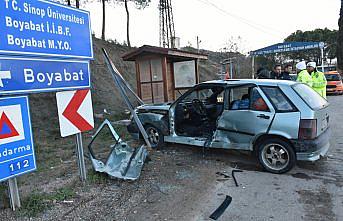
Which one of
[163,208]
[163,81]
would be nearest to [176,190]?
[163,208]

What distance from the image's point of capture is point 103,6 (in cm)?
2372

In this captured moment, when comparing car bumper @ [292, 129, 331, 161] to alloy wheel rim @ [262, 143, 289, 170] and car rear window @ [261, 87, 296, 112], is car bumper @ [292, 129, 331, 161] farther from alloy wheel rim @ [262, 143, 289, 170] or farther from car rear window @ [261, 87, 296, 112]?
car rear window @ [261, 87, 296, 112]

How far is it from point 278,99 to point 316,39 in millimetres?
44821

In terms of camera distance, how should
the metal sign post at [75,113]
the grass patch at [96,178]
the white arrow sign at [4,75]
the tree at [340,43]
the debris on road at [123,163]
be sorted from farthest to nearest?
1. the tree at [340,43]
2. the debris on road at [123,163]
3. the grass patch at [96,178]
4. the metal sign post at [75,113]
5. the white arrow sign at [4,75]

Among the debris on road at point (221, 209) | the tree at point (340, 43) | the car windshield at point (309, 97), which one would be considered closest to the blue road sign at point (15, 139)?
the debris on road at point (221, 209)

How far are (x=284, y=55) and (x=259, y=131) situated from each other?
39.8 m

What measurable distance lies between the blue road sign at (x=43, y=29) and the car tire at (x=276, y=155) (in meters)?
3.46

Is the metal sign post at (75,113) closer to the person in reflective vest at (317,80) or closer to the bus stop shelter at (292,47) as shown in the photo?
the person in reflective vest at (317,80)

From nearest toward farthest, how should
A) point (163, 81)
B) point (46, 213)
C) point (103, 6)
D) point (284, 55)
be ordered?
1. point (46, 213)
2. point (163, 81)
3. point (103, 6)
4. point (284, 55)

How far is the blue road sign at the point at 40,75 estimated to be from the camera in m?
3.53

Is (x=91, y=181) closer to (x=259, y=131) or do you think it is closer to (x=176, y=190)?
(x=176, y=190)

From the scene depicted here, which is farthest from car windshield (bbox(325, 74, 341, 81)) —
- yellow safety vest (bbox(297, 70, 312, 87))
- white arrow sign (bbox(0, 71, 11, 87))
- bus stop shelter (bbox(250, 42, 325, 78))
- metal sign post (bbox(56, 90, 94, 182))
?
white arrow sign (bbox(0, 71, 11, 87))

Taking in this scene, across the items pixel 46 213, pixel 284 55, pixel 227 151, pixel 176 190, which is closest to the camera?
pixel 46 213

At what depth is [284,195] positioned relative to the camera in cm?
420
